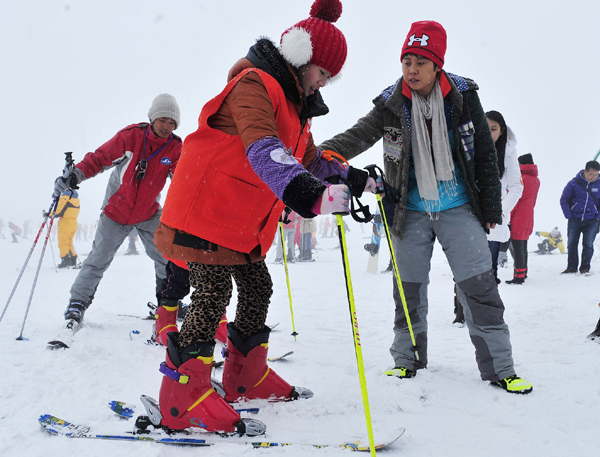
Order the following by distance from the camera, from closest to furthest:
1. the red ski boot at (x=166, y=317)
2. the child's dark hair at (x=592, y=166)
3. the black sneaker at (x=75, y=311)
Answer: the red ski boot at (x=166, y=317) → the black sneaker at (x=75, y=311) → the child's dark hair at (x=592, y=166)

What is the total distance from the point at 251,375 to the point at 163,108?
276 cm

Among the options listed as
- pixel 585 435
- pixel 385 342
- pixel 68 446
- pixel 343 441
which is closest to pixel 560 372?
pixel 585 435

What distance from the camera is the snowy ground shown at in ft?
5.47

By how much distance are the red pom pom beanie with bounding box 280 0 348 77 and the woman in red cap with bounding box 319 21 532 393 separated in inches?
27.1

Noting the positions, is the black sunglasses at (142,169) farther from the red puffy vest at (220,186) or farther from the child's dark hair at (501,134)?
the child's dark hair at (501,134)

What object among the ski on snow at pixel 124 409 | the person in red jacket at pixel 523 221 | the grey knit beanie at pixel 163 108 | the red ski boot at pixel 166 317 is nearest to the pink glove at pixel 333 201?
the ski on snow at pixel 124 409

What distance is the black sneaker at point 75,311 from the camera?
3.62 metres

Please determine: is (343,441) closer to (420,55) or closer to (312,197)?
(312,197)

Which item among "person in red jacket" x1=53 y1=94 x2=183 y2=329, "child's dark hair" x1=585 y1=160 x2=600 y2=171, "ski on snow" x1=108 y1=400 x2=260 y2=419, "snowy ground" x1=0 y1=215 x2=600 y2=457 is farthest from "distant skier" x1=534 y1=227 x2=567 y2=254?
"ski on snow" x1=108 y1=400 x2=260 y2=419

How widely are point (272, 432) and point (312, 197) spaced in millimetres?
1158

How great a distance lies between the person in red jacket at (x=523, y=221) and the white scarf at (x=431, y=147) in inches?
196

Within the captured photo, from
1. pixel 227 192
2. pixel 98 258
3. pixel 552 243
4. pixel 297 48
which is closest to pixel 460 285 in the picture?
pixel 227 192

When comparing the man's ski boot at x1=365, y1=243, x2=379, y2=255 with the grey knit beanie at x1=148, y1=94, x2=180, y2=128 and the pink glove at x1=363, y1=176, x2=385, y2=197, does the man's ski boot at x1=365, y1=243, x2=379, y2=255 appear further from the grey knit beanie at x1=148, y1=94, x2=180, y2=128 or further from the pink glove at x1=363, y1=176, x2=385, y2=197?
the pink glove at x1=363, y1=176, x2=385, y2=197

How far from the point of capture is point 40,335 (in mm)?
3490
